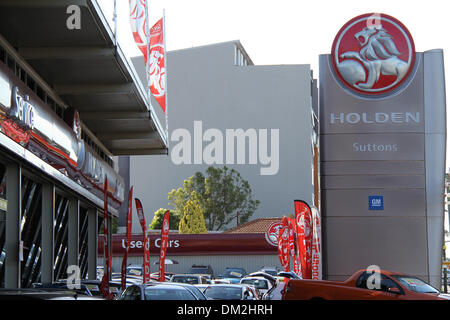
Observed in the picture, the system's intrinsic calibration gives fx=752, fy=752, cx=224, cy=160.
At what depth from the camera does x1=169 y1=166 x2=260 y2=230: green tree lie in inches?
3049

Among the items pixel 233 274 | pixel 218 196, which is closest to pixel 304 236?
pixel 233 274

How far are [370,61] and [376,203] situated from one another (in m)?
3.93

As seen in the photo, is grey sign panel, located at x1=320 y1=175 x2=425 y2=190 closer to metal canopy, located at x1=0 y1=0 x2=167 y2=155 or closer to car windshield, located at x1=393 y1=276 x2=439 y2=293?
car windshield, located at x1=393 y1=276 x2=439 y2=293

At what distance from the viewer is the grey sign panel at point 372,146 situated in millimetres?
20484

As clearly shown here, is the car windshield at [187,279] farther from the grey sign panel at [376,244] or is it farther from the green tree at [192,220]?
the green tree at [192,220]

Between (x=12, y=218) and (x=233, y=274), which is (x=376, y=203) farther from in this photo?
(x=233, y=274)

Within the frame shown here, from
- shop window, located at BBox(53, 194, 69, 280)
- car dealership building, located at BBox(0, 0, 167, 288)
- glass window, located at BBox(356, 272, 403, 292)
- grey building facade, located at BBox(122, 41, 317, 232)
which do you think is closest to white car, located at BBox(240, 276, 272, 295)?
car dealership building, located at BBox(0, 0, 167, 288)

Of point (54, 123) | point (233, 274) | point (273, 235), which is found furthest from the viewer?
point (273, 235)

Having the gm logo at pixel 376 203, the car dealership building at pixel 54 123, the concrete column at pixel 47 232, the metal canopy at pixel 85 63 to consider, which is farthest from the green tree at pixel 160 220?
the gm logo at pixel 376 203

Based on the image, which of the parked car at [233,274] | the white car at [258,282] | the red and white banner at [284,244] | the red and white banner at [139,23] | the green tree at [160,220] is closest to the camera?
the red and white banner at [139,23]

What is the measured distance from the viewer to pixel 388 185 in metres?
20.5

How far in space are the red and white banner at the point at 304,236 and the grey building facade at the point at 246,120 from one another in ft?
171

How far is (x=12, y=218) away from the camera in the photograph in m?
17.9
